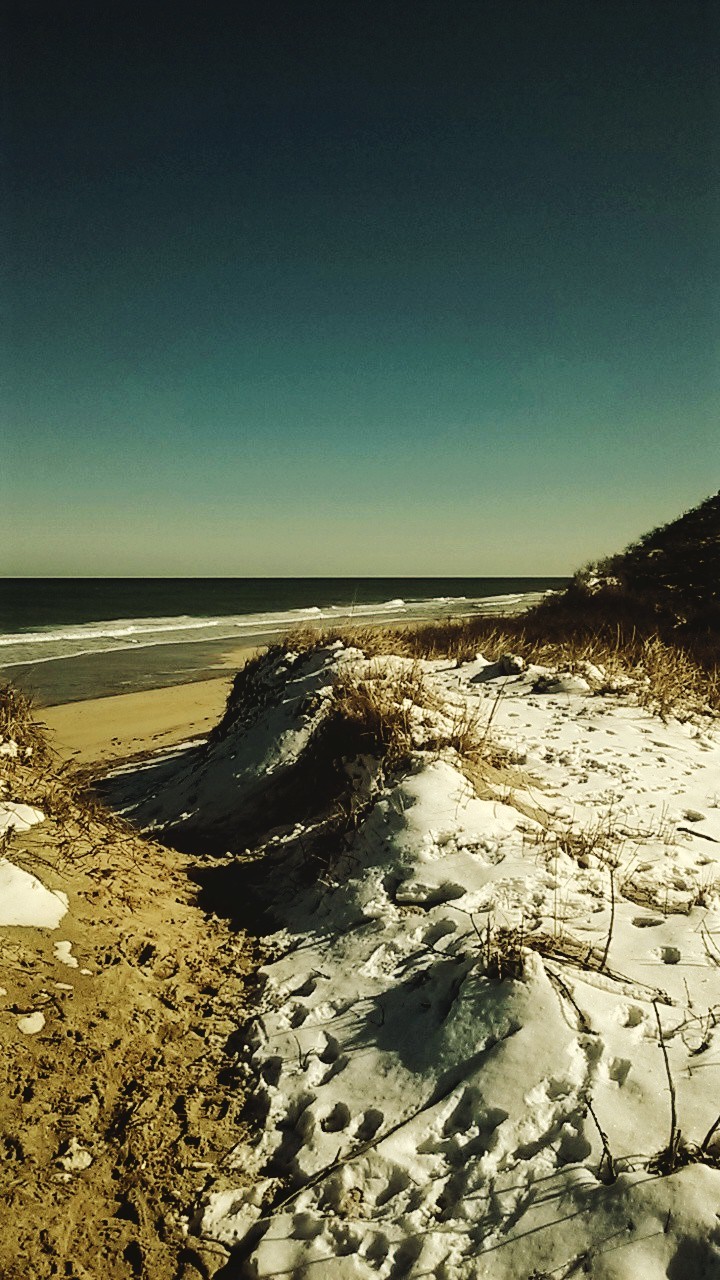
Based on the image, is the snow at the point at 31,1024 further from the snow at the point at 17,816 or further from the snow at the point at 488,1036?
the snow at the point at 17,816

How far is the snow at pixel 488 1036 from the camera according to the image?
2037mm

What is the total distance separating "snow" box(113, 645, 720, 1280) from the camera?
204 cm

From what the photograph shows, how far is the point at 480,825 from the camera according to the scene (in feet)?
14.0

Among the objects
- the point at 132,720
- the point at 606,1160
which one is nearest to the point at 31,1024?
the point at 606,1160

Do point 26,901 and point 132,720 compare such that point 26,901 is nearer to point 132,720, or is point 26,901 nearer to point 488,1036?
point 488,1036

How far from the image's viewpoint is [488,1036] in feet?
8.82

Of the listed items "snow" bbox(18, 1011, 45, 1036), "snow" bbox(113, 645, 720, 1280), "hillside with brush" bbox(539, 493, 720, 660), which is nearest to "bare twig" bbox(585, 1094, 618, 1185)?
"snow" bbox(113, 645, 720, 1280)

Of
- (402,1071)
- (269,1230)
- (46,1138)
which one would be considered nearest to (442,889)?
(402,1071)

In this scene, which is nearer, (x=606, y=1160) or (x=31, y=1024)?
(x=606, y=1160)

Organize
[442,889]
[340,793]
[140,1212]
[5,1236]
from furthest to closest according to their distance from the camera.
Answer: [340,793]
[442,889]
[140,1212]
[5,1236]

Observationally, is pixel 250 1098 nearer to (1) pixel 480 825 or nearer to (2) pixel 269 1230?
(2) pixel 269 1230

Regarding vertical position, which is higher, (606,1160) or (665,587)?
(665,587)

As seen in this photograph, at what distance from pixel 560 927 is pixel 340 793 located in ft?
7.43

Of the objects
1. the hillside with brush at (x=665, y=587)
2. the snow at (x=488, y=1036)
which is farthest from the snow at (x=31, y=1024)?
the hillside with brush at (x=665, y=587)
